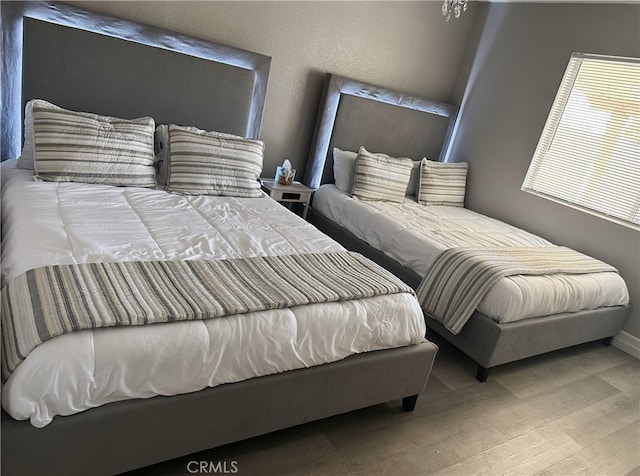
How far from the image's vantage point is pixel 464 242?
2.94 m

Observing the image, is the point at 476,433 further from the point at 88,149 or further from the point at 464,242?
the point at 88,149

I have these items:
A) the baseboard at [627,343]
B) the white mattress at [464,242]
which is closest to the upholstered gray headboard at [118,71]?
the white mattress at [464,242]

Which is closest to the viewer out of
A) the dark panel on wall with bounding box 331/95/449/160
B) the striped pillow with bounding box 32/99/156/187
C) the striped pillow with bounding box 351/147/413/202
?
the striped pillow with bounding box 32/99/156/187

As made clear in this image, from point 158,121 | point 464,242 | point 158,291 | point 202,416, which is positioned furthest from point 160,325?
point 464,242

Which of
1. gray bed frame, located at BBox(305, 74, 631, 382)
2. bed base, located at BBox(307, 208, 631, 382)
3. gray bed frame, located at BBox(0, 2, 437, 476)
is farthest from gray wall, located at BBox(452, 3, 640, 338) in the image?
gray bed frame, located at BBox(0, 2, 437, 476)

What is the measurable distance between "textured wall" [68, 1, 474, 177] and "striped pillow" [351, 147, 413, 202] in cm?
56

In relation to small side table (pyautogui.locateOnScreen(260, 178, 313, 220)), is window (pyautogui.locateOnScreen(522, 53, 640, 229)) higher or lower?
higher

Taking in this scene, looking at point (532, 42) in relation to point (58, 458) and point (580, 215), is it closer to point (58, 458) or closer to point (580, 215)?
A: point (580, 215)

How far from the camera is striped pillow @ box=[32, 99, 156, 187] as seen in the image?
7.51 feet

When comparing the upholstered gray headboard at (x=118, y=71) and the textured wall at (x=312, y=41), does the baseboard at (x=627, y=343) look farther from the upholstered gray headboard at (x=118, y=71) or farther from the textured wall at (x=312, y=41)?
the upholstered gray headboard at (x=118, y=71)

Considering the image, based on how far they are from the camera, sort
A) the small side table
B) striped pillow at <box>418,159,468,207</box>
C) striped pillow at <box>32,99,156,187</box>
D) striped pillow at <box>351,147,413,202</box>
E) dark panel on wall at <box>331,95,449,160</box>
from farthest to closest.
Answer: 1. striped pillow at <box>418,159,468,207</box>
2. dark panel on wall at <box>331,95,449,160</box>
3. striped pillow at <box>351,147,413,202</box>
4. the small side table
5. striped pillow at <box>32,99,156,187</box>

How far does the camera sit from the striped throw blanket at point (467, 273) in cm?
246

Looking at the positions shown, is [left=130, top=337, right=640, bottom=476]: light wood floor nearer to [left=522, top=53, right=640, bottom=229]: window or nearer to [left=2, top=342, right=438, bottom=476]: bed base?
[left=2, top=342, right=438, bottom=476]: bed base

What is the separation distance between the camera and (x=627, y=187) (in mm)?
3232
